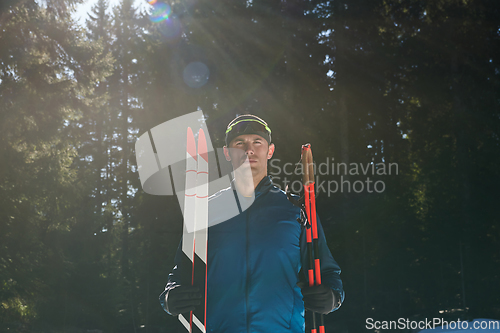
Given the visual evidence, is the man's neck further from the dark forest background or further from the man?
the dark forest background

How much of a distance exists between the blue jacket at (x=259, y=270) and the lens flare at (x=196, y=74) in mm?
13850

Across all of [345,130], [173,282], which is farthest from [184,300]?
[345,130]

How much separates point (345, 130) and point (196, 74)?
730 centimetres

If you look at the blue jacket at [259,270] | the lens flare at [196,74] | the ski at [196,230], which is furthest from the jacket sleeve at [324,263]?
the lens flare at [196,74]

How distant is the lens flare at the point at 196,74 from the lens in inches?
610

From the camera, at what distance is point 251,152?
2506 millimetres

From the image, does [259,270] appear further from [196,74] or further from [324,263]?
[196,74]

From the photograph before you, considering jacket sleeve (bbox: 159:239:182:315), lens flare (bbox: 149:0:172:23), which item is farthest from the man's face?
lens flare (bbox: 149:0:172:23)

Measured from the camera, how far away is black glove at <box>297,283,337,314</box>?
2.16m

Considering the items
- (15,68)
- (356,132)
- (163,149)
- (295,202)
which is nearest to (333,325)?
(356,132)

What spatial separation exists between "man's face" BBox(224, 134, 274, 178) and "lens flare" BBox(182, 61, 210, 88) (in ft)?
44.2

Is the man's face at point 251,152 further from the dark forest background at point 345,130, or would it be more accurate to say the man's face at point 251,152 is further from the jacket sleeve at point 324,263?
the dark forest background at point 345,130

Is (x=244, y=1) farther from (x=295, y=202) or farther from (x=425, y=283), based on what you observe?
(x=425, y=283)

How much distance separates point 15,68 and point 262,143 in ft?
33.1
